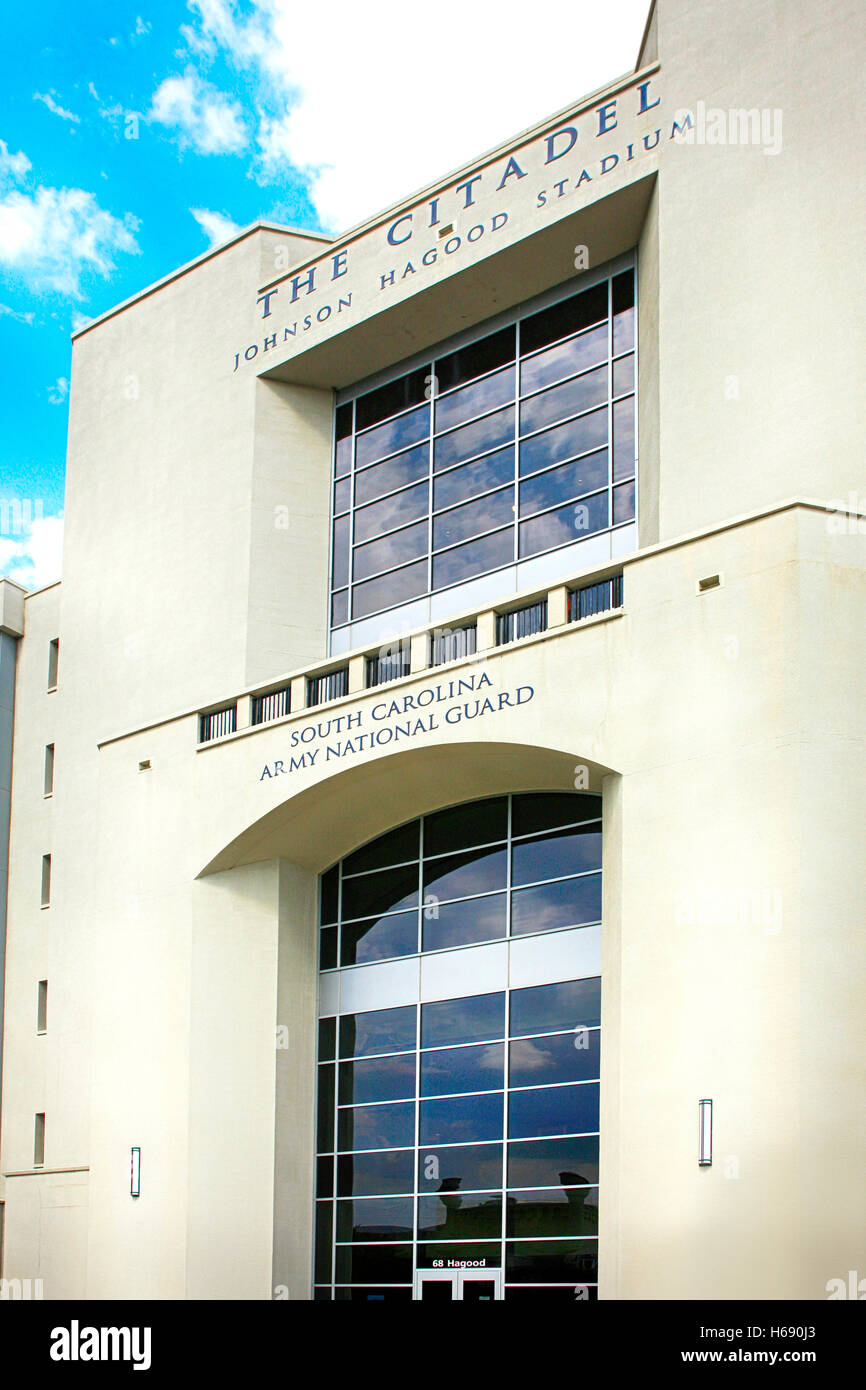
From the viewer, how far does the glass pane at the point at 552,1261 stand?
22.2 meters

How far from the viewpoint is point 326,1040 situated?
26406 millimetres

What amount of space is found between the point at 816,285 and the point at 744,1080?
11161mm

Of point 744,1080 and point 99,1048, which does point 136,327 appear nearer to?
point 99,1048

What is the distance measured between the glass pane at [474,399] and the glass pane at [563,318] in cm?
64

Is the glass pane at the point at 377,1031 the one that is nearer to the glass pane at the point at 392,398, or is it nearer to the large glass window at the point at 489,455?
the large glass window at the point at 489,455

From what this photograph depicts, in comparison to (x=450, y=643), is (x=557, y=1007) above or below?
below

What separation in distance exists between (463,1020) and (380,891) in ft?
9.00

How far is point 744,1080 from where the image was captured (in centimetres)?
1891

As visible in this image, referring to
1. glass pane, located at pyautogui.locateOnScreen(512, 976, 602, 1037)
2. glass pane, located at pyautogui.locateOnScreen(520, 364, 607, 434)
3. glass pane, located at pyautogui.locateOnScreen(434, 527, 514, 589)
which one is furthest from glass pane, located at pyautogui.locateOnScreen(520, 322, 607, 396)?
glass pane, located at pyautogui.locateOnScreen(512, 976, 602, 1037)

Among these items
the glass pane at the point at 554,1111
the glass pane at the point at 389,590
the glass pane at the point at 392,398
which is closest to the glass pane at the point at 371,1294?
the glass pane at the point at 554,1111

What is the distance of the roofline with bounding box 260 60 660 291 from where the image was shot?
25688mm

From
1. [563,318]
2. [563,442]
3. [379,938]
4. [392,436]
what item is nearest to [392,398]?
[392,436]

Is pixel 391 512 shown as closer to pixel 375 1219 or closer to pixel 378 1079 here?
pixel 378 1079

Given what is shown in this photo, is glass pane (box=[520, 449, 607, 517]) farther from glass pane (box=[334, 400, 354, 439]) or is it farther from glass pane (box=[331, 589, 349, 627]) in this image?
glass pane (box=[334, 400, 354, 439])
